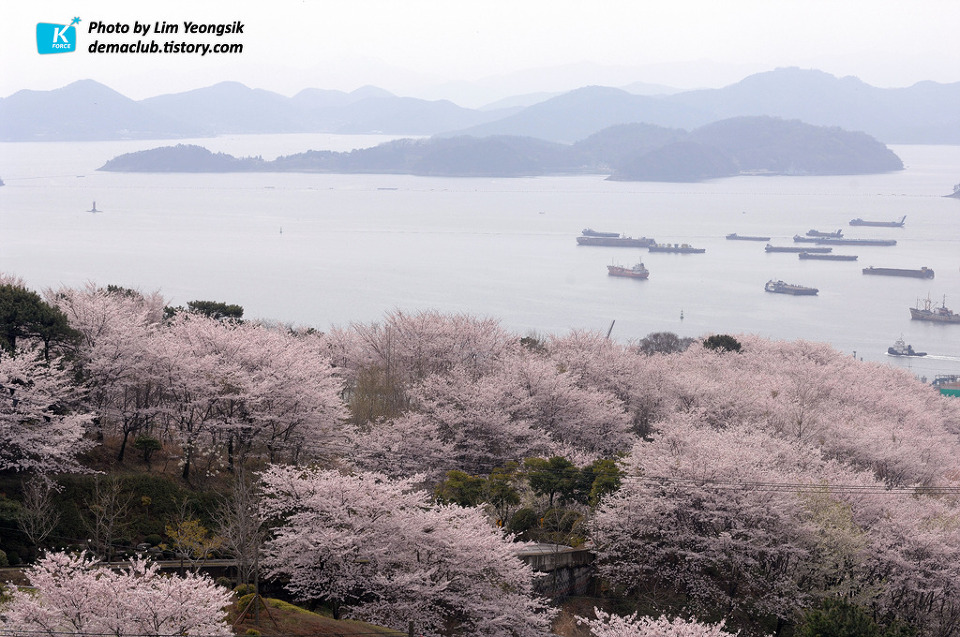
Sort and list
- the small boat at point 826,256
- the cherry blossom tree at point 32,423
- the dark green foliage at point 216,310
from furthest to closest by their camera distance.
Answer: the small boat at point 826,256 → the dark green foliage at point 216,310 → the cherry blossom tree at point 32,423

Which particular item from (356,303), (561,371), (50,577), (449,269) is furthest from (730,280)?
(50,577)

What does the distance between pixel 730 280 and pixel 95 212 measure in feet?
373

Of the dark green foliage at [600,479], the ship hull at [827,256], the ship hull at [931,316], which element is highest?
the ship hull at [827,256]

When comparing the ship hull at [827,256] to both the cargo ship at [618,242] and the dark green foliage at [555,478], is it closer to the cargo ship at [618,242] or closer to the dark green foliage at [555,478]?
the cargo ship at [618,242]

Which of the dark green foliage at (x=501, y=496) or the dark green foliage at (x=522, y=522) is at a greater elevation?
the dark green foliage at (x=501, y=496)

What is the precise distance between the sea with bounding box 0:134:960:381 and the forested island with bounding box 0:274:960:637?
142ft

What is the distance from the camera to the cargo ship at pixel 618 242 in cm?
14450

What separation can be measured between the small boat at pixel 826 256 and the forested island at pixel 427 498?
115m

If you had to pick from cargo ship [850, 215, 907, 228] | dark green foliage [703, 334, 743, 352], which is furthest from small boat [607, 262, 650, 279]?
dark green foliage [703, 334, 743, 352]

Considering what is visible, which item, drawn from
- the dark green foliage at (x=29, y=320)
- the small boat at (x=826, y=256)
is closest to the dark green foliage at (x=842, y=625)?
the dark green foliage at (x=29, y=320)

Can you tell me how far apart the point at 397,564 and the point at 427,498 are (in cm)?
364

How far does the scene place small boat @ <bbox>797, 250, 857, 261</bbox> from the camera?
137 metres

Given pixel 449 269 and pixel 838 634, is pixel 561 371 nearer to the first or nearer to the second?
pixel 838 634

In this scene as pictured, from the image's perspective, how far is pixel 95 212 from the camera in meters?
162
